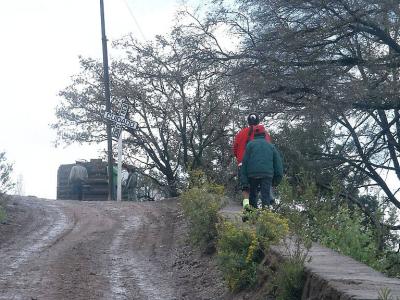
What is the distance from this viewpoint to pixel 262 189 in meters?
11.0

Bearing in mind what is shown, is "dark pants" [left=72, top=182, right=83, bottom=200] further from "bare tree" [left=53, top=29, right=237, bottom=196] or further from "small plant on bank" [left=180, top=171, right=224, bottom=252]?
"small plant on bank" [left=180, top=171, right=224, bottom=252]

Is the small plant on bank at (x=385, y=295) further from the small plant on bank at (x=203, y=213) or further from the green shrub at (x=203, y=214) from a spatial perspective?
the green shrub at (x=203, y=214)

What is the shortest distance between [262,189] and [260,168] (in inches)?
13.0

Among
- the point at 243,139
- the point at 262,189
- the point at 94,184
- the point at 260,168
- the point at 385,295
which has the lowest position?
the point at 385,295

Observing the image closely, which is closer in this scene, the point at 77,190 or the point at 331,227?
the point at 331,227

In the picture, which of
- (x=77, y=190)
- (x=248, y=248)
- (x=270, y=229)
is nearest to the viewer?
(x=270, y=229)

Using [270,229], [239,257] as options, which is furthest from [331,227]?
[239,257]

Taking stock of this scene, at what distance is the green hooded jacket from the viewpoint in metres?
10.9

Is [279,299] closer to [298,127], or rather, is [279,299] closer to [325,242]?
[325,242]

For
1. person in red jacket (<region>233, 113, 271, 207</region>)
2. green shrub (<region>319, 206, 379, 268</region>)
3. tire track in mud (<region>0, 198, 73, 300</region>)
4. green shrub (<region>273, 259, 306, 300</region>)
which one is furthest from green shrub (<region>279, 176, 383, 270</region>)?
tire track in mud (<region>0, 198, 73, 300</region>)

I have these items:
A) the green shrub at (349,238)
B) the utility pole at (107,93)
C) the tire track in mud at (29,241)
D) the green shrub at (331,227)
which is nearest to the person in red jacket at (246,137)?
the green shrub at (331,227)

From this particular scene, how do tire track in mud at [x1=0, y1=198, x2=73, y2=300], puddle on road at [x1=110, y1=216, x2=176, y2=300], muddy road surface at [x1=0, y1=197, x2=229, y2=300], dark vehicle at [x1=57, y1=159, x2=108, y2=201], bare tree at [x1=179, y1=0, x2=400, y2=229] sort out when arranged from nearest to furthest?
puddle on road at [x1=110, y1=216, x2=176, y2=300]
muddy road surface at [x1=0, y1=197, x2=229, y2=300]
tire track in mud at [x1=0, y1=198, x2=73, y2=300]
bare tree at [x1=179, y1=0, x2=400, y2=229]
dark vehicle at [x1=57, y1=159, x2=108, y2=201]

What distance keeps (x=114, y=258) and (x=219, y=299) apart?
2.84 metres

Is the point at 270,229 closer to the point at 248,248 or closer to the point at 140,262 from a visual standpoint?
the point at 248,248
